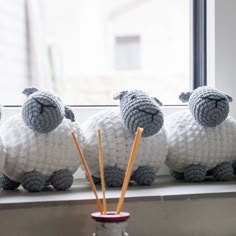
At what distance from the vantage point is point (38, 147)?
90 cm

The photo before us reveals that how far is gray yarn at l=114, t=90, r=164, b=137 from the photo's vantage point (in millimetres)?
918

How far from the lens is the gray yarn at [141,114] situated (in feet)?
3.01

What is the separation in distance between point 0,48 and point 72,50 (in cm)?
16

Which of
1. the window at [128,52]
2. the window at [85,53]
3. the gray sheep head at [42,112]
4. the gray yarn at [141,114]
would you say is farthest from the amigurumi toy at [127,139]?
the window at [128,52]

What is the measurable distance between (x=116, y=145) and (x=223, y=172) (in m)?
0.21

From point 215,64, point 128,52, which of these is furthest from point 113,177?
point 128,52

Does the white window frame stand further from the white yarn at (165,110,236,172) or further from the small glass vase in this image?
the small glass vase

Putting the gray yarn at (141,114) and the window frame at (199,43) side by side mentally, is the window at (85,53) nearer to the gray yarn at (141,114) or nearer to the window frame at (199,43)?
the window frame at (199,43)

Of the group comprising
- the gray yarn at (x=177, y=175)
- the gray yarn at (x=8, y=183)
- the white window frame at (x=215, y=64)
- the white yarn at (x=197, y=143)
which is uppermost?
the white window frame at (x=215, y=64)

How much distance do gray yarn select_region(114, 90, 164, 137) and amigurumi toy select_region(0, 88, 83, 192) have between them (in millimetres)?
94

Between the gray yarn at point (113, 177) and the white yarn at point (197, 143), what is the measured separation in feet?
0.42

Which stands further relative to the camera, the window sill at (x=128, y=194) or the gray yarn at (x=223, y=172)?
the gray yarn at (x=223, y=172)

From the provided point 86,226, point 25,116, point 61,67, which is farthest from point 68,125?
point 61,67

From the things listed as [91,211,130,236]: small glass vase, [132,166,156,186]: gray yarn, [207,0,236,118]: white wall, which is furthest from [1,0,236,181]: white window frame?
[91,211,130,236]: small glass vase
